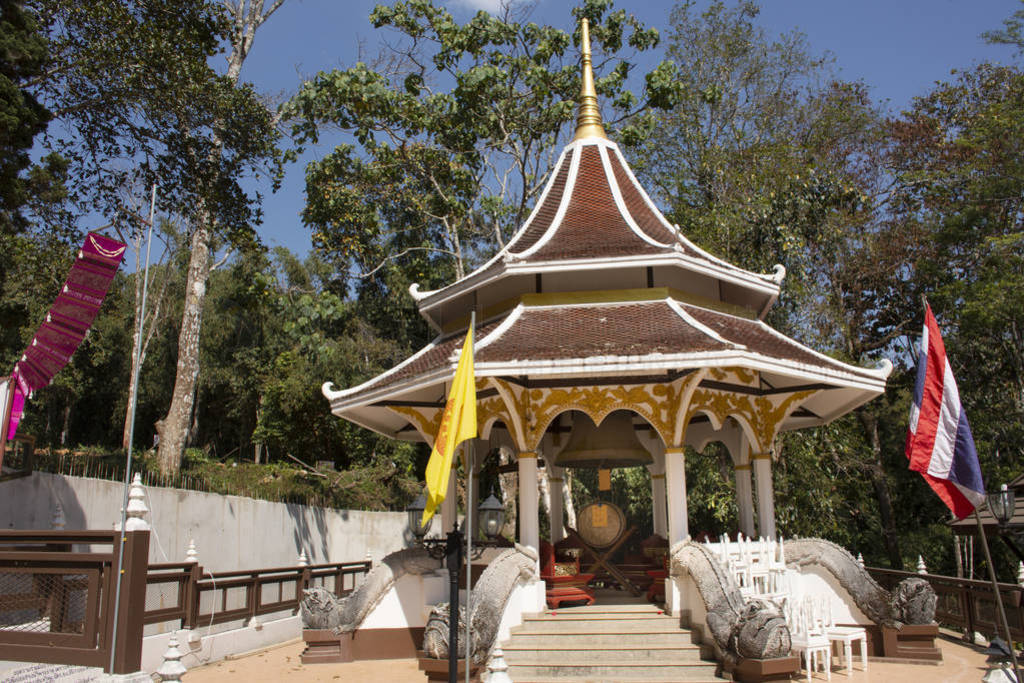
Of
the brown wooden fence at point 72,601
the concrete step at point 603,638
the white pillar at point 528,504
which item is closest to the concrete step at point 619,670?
the concrete step at point 603,638

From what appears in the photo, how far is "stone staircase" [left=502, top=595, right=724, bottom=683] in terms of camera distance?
8.37 metres

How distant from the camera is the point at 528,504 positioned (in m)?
10.1

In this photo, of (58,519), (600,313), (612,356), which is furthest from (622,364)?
(58,519)

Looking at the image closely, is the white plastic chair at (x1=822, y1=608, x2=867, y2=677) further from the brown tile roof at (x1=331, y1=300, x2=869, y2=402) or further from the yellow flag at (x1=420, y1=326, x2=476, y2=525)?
the yellow flag at (x1=420, y1=326, x2=476, y2=525)

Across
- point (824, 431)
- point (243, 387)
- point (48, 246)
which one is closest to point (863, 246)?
point (824, 431)

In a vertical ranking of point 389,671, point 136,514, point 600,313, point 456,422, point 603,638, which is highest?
point 600,313

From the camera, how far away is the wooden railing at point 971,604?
418 inches

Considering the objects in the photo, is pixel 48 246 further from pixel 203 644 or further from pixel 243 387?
pixel 243 387

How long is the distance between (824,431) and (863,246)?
740 centimetres

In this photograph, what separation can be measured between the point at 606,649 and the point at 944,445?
418 cm

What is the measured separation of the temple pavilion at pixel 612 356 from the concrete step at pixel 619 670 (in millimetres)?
1613

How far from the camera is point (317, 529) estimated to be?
17.7 m

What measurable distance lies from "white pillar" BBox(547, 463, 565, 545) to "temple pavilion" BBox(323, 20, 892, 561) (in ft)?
0.16

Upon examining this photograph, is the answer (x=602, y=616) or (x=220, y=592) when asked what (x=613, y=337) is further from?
(x=220, y=592)
